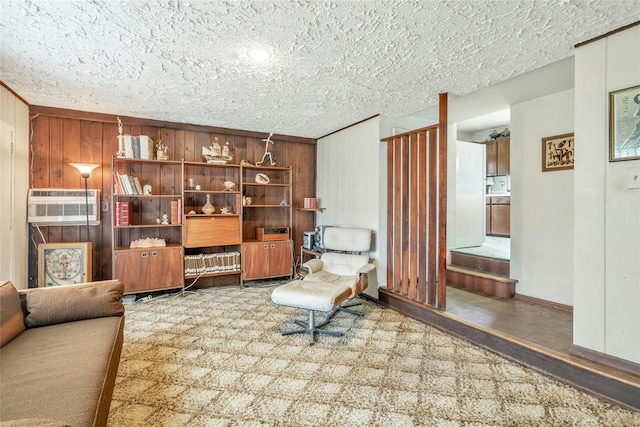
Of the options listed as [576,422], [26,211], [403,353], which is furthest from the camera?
[26,211]

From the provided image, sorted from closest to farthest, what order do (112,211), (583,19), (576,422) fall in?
(576,422)
(583,19)
(112,211)

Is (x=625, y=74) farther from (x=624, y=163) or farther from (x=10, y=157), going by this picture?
(x=10, y=157)

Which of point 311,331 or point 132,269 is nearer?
point 311,331

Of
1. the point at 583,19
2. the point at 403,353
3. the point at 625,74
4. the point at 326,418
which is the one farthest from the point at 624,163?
the point at 326,418

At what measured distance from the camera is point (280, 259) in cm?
443

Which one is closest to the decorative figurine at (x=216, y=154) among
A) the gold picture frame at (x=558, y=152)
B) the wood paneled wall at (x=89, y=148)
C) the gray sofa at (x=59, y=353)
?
the wood paneled wall at (x=89, y=148)

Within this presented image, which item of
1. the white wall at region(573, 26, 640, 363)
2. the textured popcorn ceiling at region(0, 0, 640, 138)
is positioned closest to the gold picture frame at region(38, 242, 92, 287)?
the textured popcorn ceiling at region(0, 0, 640, 138)

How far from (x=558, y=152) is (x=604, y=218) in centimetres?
154

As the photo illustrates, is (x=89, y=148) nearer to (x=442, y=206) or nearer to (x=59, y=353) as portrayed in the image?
(x=59, y=353)

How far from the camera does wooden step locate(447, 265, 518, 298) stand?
3447mm

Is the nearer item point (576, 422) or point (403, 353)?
point (576, 422)

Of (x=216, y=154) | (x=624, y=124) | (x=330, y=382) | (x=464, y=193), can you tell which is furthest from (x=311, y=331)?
(x=464, y=193)

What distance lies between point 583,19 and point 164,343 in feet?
12.3

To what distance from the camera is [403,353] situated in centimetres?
237
